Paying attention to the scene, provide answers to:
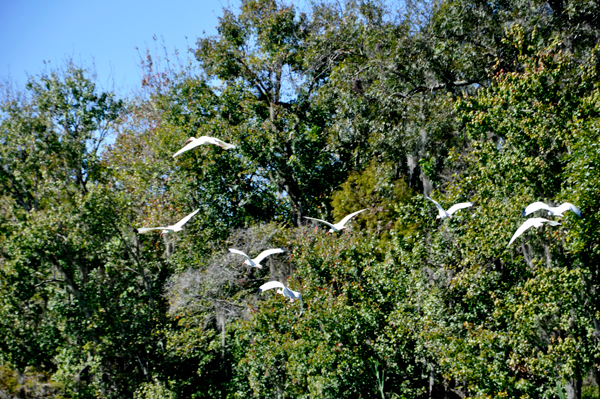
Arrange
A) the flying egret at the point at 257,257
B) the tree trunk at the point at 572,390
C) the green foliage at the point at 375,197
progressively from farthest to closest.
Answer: the green foliage at the point at 375,197, the tree trunk at the point at 572,390, the flying egret at the point at 257,257

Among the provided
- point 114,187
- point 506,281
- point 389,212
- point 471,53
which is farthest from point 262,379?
point 114,187

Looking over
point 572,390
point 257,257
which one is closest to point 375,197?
point 572,390

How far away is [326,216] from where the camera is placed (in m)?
19.8

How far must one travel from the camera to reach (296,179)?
2128 cm

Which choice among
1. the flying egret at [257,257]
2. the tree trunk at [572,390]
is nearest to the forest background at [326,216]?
the tree trunk at [572,390]

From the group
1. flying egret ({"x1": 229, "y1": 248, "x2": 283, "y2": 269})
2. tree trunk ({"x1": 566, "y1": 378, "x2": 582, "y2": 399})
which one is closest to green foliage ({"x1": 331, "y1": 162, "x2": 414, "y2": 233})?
tree trunk ({"x1": 566, "y1": 378, "x2": 582, "y2": 399})

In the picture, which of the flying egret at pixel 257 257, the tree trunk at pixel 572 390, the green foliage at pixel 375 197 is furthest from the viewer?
the green foliage at pixel 375 197

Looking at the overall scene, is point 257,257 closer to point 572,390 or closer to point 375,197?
point 572,390

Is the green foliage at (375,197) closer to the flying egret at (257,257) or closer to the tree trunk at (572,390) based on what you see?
the tree trunk at (572,390)

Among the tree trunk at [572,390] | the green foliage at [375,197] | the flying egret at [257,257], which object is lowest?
the tree trunk at [572,390]

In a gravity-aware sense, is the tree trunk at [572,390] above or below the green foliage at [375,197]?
below

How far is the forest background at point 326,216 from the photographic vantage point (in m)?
10.6

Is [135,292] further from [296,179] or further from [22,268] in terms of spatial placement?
[296,179]

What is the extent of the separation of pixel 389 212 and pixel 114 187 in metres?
13.2
